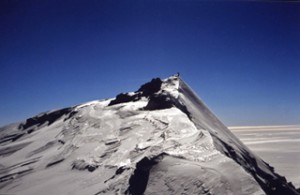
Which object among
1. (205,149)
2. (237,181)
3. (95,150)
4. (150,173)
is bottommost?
(237,181)

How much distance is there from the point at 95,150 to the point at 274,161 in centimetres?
1790

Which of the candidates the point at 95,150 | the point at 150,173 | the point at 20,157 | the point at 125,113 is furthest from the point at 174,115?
the point at 20,157

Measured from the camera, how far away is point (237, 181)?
19.3 ft

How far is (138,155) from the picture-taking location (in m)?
7.96

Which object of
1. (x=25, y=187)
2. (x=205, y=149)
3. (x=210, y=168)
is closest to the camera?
(x=210, y=168)

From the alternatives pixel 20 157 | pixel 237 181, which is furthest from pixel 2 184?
pixel 237 181

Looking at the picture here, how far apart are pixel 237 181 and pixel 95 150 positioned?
15.5 feet

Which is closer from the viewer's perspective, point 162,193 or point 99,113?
point 162,193

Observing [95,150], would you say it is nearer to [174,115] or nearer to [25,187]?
[25,187]

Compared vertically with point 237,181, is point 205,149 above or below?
above

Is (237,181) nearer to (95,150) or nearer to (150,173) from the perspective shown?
(150,173)

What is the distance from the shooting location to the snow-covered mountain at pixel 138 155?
6207 millimetres

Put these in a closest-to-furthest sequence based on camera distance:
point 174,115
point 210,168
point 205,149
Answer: point 210,168
point 205,149
point 174,115

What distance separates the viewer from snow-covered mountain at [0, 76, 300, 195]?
6.21 m
